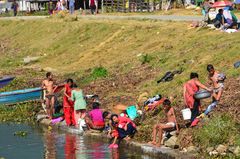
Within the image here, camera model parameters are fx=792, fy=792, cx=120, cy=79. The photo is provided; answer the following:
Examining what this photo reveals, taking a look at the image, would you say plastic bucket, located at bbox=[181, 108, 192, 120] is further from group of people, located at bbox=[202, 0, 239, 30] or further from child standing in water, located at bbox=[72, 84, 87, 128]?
group of people, located at bbox=[202, 0, 239, 30]

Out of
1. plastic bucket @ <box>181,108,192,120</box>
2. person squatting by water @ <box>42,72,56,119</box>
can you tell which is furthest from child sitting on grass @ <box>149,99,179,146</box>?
person squatting by water @ <box>42,72,56,119</box>

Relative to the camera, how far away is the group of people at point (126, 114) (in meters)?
22.2

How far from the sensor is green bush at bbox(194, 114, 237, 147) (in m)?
20.9

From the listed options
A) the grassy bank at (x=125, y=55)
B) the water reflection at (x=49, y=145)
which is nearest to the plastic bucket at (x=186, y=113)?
the grassy bank at (x=125, y=55)

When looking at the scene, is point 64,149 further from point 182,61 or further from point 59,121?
point 182,61

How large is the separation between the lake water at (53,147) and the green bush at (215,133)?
5.16ft

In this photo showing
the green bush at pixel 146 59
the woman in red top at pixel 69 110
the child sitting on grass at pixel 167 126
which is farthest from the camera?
the green bush at pixel 146 59

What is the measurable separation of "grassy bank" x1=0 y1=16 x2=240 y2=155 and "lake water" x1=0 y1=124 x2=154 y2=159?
4.26 feet

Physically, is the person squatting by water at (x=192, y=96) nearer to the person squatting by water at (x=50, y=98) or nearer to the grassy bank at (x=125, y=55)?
the grassy bank at (x=125, y=55)

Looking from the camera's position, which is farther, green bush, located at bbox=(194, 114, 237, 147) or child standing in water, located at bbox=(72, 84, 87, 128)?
child standing in water, located at bbox=(72, 84, 87, 128)

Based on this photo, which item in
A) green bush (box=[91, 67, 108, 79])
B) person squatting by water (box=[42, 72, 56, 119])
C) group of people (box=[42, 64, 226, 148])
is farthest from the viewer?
green bush (box=[91, 67, 108, 79])

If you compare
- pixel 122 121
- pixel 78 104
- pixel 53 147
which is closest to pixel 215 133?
pixel 122 121

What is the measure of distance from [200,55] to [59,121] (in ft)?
24.9

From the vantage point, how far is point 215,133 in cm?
2098
